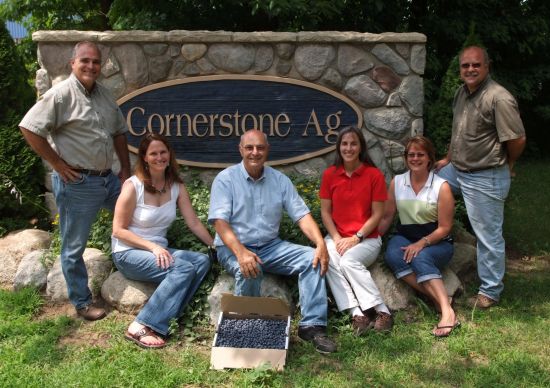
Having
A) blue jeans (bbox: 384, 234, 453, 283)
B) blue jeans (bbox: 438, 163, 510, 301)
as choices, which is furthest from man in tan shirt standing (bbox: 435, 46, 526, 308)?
blue jeans (bbox: 384, 234, 453, 283)

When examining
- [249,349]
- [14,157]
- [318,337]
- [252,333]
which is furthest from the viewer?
[14,157]

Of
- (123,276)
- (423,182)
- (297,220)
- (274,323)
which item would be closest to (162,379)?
(274,323)

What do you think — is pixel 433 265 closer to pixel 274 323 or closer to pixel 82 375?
pixel 274 323

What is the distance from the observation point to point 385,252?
12.0 ft

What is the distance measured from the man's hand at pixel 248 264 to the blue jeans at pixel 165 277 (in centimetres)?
35

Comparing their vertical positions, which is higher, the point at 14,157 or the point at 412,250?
the point at 14,157

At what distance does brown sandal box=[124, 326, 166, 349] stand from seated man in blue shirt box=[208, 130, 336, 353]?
1.68 ft

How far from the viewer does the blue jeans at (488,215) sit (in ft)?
11.5

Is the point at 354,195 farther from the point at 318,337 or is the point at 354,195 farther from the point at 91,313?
the point at 91,313

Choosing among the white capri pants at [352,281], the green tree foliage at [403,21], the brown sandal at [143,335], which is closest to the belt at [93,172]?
the brown sandal at [143,335]

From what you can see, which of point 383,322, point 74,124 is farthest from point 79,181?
point 383,322

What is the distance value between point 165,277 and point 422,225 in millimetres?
1642

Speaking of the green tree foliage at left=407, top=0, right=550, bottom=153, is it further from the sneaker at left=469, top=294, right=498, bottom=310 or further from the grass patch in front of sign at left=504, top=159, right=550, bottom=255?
the sneaker at left=469, top=294, right=498, bottom=310

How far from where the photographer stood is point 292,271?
3.30m
